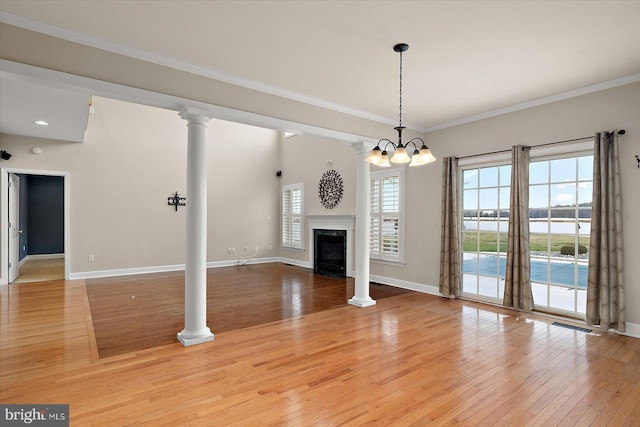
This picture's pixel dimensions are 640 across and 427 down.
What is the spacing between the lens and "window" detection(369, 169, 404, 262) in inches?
249

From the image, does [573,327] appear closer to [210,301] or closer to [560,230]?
[560,230]

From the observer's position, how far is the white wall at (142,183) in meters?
6.84

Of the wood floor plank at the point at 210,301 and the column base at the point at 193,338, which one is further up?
the column base at the point at 193,338

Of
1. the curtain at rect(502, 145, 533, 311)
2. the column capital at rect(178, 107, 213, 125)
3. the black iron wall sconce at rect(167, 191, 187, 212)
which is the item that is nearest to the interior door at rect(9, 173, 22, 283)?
the black iron wall sconce at rect(167, 191, 187, 212)

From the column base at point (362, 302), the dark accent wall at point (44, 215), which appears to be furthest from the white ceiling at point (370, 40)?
the dark accent wall at point (44, 215)

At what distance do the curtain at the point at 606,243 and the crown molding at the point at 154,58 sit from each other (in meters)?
3.09

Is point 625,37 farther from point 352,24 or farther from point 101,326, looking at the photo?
point 101,326

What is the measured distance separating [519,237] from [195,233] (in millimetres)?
4190

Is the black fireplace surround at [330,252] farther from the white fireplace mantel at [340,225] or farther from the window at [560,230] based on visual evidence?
the window at [560,230]

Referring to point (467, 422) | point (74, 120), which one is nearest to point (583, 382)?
point (467, 422)

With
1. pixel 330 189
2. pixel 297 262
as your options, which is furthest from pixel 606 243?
pixel 297 262

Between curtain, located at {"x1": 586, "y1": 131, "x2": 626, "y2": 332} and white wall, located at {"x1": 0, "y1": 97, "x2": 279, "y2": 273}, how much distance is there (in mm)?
7311

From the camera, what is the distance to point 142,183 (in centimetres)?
755

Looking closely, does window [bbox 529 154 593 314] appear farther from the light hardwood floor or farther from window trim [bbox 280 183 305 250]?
window trim [bbox 280 183 305 250]
